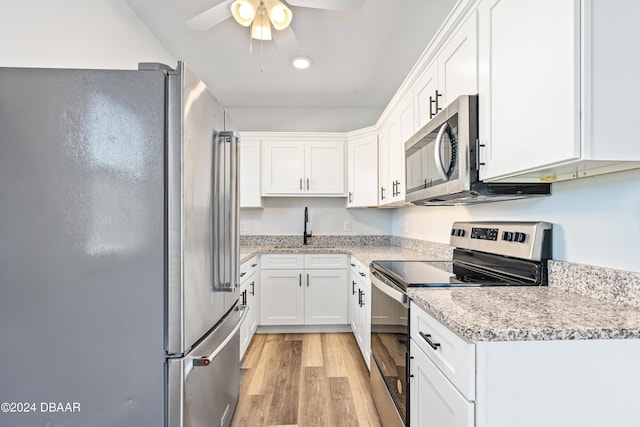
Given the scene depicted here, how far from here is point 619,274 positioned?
1.05m

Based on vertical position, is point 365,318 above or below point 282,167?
below

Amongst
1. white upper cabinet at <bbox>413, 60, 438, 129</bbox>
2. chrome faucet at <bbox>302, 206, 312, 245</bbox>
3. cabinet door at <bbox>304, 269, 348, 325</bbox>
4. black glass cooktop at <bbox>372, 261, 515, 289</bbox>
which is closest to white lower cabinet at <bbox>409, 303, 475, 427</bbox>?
black glass cooktop at <bbox>372, 261, 515, 289</bbox>

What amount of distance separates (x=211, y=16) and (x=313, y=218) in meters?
2.43

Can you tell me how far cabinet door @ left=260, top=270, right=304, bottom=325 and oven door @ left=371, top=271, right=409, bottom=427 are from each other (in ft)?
4.47

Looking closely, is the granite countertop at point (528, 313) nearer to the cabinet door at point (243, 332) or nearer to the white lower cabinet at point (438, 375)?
the white lower cabinet at point (438, 375)

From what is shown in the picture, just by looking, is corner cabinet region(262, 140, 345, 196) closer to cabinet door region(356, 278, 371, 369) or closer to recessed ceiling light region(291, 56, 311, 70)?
recessed ceiling light region(291, 56, 311, 70)

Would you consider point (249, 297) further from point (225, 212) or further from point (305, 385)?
point (225, 212)

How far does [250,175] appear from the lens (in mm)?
3568

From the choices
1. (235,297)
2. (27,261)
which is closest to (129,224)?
(27,261)

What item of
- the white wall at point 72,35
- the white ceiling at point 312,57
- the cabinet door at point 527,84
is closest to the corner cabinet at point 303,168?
the white ceiling at point 312,57

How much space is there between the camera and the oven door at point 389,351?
1383 millimetres

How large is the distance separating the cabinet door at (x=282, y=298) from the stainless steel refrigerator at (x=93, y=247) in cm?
218

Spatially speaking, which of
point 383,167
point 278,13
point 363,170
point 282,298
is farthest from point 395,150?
point 282,298

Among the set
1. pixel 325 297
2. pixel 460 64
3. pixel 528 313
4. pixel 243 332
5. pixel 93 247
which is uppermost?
pixel 460 64
